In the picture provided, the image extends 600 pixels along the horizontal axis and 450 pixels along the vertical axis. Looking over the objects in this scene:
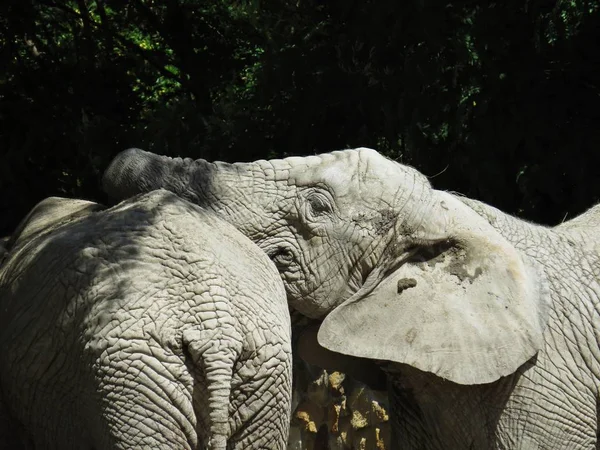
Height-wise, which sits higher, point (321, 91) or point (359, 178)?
point (359, 178)

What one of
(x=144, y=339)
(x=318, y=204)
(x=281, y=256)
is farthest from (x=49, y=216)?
(x=144, y=339)

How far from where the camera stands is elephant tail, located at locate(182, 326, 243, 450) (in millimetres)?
3424

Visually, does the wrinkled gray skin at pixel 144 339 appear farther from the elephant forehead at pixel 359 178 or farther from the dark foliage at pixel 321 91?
the dark foliage at pixel 321 91

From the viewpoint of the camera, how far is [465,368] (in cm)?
438

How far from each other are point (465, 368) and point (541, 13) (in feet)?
8.85

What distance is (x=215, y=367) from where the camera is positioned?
3428mm

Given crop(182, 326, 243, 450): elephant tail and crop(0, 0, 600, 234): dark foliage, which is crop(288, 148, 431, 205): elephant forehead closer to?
crop(182, 326, 243, 450): elephant tail

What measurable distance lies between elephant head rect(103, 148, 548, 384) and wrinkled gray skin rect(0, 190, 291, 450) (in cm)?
63

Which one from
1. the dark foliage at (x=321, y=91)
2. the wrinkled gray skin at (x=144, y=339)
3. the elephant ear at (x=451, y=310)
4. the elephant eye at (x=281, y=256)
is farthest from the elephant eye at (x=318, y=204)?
the dark foliage at (x=321, y=91)

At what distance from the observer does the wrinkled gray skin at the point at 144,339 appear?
3.38 m

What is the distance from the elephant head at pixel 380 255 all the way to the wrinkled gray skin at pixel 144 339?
63 centimetres

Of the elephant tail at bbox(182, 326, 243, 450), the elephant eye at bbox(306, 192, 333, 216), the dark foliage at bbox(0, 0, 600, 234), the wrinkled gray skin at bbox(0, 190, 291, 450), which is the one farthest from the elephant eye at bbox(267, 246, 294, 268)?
the dark foliage at bbox(0, 0, 600, 234)

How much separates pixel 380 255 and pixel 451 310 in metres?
0.33

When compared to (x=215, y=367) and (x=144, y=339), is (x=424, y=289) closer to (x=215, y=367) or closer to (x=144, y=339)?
(x=215, y=367)
